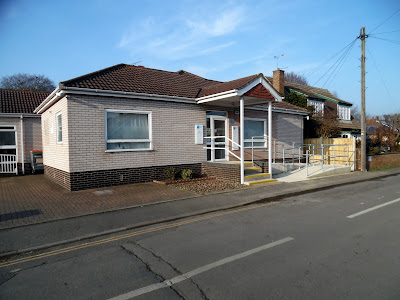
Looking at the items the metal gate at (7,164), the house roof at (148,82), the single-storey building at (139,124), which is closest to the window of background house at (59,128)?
the single-storey building at (139,124)

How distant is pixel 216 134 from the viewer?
13.7m

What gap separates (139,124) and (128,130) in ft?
1.68

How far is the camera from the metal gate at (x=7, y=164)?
14.8 m

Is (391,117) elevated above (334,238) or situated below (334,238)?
above

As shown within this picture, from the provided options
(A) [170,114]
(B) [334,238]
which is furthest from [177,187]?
(B) [334,238]

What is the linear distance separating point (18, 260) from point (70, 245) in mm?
829

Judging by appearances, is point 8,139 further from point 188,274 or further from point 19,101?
point 188,274

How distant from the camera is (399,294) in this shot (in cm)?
322

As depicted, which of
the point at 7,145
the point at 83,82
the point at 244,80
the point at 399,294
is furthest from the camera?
the point at 7,145

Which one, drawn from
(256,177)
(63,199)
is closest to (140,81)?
(63,199)

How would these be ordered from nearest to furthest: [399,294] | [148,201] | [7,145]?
[399,294] < [148,201] < [7,145]

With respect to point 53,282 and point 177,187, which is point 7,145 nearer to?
point 177,187

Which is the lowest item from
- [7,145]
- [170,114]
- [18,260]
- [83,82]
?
[18,260]

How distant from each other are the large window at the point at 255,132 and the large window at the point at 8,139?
12.3 metres
